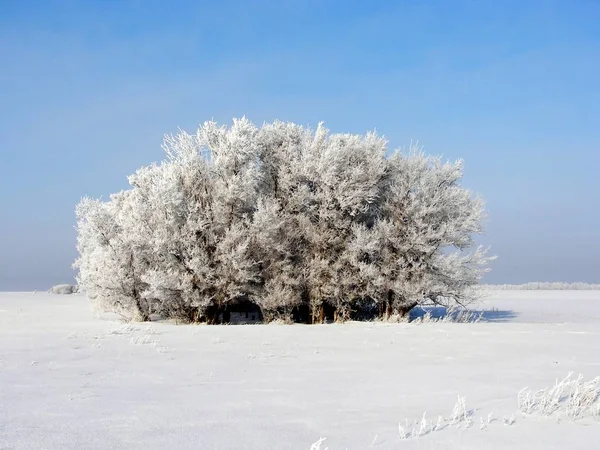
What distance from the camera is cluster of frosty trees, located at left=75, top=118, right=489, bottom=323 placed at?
2203 centimetres

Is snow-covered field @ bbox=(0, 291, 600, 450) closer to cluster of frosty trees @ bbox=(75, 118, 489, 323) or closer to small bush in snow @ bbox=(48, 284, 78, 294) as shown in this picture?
cluster of frosty trees @ bbox=(75, 118, 489, 323)

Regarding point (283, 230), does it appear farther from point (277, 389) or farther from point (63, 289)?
point (63, 289)

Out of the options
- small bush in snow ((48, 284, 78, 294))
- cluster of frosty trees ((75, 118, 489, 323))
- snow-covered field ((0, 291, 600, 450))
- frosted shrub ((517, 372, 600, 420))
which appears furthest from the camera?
small bush in snow ((48, 284, 78, 294))

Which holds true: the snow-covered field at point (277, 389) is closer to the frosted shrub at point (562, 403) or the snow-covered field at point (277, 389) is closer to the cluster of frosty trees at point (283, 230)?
the frosted shrub at point (562, 403)

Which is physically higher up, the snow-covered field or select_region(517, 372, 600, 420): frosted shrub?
select_region(517, 372, 600, 420): frosted shrub

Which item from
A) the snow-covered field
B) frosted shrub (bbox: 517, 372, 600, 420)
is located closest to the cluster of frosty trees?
the snow-covered field

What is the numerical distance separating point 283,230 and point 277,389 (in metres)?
15.3

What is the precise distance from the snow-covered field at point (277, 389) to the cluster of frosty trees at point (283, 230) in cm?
711

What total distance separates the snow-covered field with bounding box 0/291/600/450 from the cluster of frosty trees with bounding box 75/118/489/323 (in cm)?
711

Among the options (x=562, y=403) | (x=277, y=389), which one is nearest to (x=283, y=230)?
(x=277, y=389)

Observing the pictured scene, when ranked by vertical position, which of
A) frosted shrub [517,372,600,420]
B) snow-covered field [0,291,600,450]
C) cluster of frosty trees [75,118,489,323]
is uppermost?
cluster of frosty trees [75,118,489,323]

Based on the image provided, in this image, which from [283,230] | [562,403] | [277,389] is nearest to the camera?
[562,403]

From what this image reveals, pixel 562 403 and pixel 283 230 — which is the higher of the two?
pixel 283 230

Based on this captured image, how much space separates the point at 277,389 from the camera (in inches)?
314
